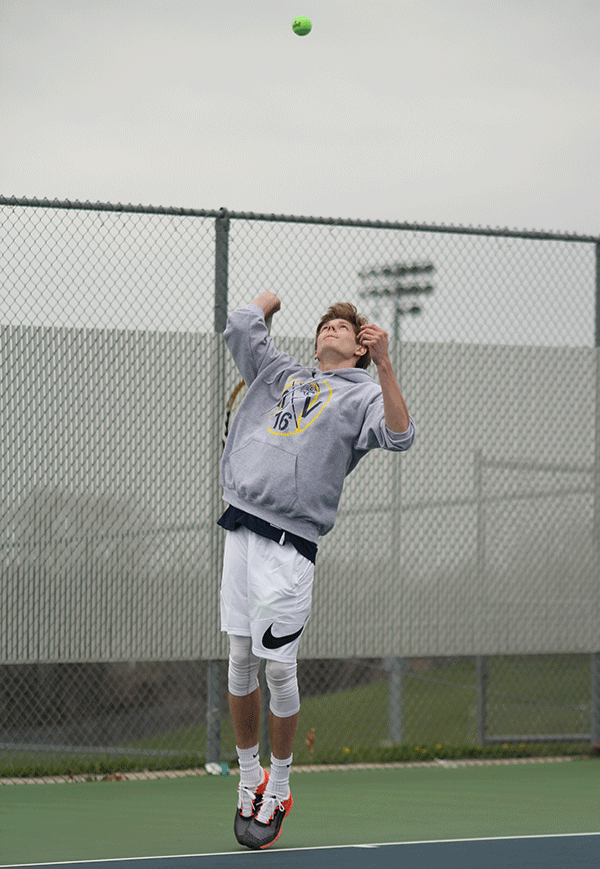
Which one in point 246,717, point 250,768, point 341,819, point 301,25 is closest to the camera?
point 250,768

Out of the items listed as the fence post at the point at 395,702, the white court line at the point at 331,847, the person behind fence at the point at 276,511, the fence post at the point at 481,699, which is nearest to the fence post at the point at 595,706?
the fence post at the point at 481,699

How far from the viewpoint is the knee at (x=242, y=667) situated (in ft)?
12.4

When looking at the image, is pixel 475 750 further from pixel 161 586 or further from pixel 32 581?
pixel 32 581

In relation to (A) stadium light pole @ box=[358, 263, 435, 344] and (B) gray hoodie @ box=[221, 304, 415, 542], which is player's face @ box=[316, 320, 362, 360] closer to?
(B) gray hoodie @ box=[221, 304, 415, 542]

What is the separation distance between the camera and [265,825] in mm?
3574

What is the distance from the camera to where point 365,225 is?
18.7 ft

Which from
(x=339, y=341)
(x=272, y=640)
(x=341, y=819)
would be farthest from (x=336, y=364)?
Result: (x=341, y=819)

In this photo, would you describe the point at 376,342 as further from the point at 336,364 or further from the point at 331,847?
the point at 331,847

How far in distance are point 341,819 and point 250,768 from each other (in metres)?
0.78

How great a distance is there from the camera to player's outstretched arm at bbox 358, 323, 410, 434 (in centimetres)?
345

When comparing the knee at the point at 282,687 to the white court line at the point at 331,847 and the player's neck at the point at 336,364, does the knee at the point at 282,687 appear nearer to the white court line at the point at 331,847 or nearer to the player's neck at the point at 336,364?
the white court line at the point at 331,847

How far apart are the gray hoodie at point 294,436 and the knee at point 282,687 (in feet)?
1.54

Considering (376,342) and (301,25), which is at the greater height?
(301,25)

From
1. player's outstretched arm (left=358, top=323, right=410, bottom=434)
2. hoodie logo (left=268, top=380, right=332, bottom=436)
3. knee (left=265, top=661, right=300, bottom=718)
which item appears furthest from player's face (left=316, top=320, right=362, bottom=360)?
knee (left=265, top=661, right=300, bottom=718)
